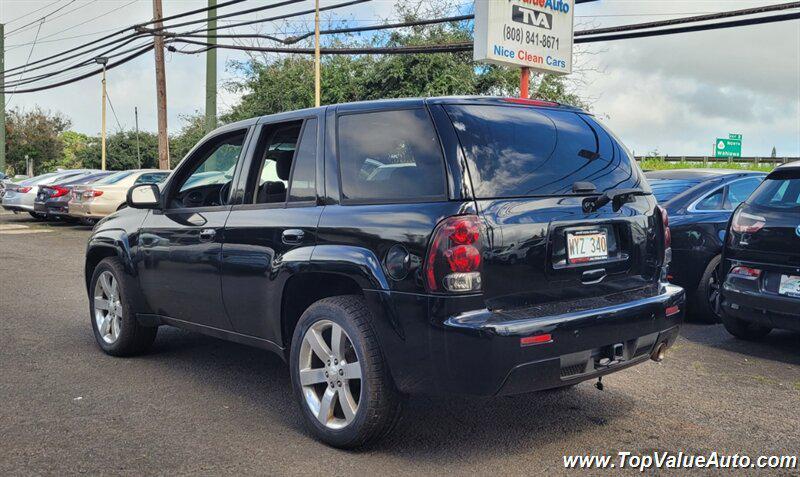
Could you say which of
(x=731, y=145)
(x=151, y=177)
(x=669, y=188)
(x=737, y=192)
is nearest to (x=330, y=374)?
(x=669, y=188)

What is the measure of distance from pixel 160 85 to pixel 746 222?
23986mm

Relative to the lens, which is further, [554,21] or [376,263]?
[554,21]

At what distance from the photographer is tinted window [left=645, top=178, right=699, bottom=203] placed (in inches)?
310

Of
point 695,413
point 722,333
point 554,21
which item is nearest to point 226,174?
point 695,413

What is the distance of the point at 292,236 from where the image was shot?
4.30m

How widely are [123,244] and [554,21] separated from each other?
12967 mm

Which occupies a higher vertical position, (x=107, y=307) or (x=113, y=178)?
(x=113, y=178)

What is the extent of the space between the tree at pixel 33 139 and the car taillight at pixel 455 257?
2835 inches

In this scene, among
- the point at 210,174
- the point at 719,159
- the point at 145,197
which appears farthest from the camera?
the point at 719,159

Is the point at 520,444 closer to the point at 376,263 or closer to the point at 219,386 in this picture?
the point at 376,263

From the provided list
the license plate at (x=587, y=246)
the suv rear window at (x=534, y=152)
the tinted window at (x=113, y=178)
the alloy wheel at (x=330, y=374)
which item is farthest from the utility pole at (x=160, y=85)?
the license plate at (x=587, y=246)

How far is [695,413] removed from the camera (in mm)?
4680

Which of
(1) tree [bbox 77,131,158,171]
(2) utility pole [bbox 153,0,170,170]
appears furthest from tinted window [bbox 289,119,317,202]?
(1) tree [bbox 77,131,158,171]

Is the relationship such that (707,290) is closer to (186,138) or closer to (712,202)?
(712,202)
